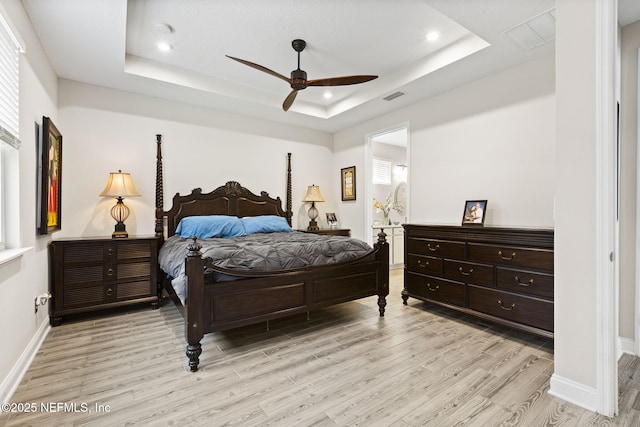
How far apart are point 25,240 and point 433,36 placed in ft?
12.9

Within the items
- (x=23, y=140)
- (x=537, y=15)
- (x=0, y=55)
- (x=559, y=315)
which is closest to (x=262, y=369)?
(x=559, y=315)

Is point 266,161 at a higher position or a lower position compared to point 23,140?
higher

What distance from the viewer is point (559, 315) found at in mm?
1825

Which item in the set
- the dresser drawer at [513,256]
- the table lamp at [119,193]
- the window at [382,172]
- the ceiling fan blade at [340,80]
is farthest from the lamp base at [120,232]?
the window at [382,172]

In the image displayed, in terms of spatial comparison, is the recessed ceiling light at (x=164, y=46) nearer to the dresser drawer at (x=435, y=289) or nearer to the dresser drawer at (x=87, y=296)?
the dresser drawer at (x=87, y=296)

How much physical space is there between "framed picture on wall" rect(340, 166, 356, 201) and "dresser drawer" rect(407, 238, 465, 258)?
2008 mm

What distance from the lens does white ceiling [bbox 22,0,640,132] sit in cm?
241

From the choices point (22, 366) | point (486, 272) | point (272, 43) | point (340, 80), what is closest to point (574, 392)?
point (486, 272)

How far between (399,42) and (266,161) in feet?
8.97

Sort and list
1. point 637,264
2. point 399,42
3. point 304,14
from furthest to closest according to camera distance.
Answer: point 399,42
point 304,14
point 637,264

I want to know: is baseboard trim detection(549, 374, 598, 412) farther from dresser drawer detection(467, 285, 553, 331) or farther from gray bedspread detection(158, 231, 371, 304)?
gray bedspread detection(158, 231, 371, 304)

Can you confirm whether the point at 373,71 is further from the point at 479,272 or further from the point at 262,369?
the point at 262,369

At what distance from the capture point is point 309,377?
2059mm

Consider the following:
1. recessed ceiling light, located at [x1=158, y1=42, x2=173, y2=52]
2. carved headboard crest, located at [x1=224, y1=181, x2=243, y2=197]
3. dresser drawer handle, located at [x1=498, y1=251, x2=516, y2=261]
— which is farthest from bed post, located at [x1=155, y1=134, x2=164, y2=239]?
dresser drawer handle, located at [x1=498, y1=251, x2=516, y2=261]
